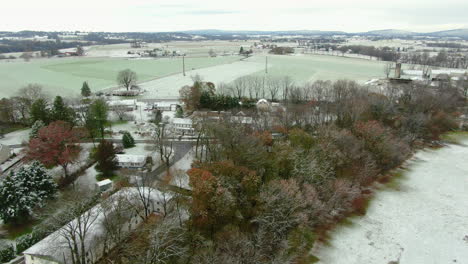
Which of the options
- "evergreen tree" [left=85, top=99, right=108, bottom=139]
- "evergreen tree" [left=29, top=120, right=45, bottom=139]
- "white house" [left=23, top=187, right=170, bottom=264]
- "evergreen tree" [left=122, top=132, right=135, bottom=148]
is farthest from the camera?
"evergreen tree" [left=85, top=99, right=108, bottom=139]

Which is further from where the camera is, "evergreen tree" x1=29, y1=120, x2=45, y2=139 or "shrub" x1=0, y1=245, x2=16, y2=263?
"evergreen tree" x1=29, y1=120, x2=45, y2=139

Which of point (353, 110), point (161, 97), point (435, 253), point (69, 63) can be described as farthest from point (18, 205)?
point (69, 63)

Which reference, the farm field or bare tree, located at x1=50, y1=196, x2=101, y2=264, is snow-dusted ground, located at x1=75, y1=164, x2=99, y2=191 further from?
the farm field

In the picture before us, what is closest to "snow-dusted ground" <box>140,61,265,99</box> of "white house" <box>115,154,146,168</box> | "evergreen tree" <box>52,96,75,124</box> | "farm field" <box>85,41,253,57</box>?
"evergreen tree" <box>52,96,75,124</box>

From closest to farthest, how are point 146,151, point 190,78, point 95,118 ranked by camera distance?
point 146,151 → point 95,118 → point 190,78

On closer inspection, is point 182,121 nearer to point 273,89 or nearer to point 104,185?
point 104,185

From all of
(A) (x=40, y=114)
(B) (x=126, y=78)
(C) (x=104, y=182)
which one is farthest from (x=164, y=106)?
(C) (x=104, y=182)
